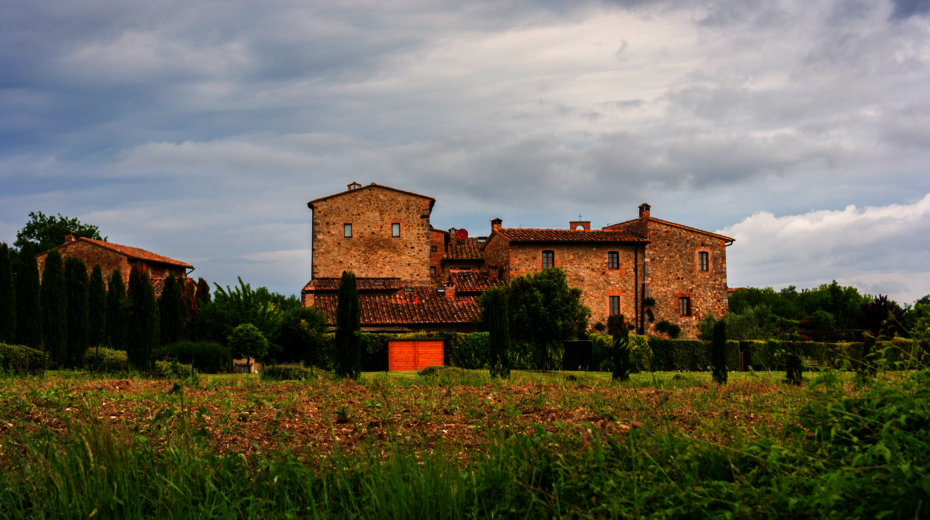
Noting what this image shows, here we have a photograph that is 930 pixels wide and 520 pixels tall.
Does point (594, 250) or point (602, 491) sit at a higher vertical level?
point (594, 250)

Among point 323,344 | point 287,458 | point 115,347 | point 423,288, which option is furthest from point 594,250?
point 287,458

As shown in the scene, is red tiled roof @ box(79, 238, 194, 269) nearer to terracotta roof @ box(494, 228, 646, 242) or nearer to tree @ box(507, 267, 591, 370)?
terracotta roof @ box(494, 228, 646, 242)

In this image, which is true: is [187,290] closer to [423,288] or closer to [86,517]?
[423,288]

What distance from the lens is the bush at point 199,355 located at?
1686 centimetres

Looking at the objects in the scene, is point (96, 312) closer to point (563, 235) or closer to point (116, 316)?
point (116, 316)

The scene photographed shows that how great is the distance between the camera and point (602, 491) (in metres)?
3.70

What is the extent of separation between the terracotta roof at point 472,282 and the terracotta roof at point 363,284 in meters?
3.58

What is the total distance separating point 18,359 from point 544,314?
714 inches

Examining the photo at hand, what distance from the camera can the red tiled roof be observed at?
3622 centimetres

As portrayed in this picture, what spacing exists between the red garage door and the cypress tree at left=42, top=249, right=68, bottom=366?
1085 centimetres

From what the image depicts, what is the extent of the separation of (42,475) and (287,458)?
179cm

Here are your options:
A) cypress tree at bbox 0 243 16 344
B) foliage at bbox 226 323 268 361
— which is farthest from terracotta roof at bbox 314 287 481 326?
cypress tree at bbox 0 243 16 344

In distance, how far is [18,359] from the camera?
13055 millimetres

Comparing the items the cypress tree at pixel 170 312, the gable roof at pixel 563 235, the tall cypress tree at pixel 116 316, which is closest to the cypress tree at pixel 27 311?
the tall cypress tree at pixel 116 316
